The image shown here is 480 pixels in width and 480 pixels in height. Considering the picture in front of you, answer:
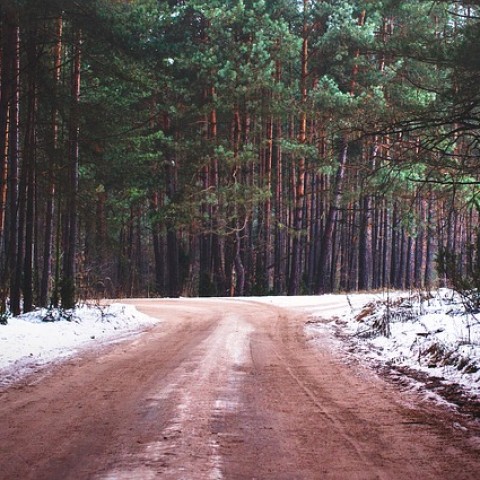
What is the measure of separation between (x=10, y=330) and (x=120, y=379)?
4111mm

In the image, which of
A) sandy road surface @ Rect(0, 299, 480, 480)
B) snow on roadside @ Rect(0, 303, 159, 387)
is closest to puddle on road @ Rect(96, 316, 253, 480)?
sandy road surface @ Rect(0, 299, 480, 480)

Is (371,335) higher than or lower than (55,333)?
higher

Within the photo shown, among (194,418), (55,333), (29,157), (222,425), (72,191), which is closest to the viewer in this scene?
(222,425)

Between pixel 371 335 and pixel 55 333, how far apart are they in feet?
20.4

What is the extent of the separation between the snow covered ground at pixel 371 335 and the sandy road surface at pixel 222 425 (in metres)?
0.81

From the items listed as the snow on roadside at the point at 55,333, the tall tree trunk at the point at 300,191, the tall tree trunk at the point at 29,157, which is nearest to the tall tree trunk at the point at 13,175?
the tall tree trunk at the point at 29,157

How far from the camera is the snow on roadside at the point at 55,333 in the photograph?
8.31 meters

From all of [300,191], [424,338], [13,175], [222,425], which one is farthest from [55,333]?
[300,191]

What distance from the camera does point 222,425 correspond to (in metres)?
4.85

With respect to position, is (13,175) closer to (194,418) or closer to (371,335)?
(371,335)

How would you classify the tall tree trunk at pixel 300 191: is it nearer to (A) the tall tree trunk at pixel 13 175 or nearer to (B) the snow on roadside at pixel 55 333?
(B) the snow on roadside at pixel 55 333

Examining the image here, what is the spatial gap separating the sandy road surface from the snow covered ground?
2.67ft

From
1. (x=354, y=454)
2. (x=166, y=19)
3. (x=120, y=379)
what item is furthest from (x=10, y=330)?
(x=166, y=19)

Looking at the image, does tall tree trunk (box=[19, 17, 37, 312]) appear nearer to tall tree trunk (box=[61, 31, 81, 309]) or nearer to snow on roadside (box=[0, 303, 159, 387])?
tall tree trunk (box=[61, 31, 81, 309])
